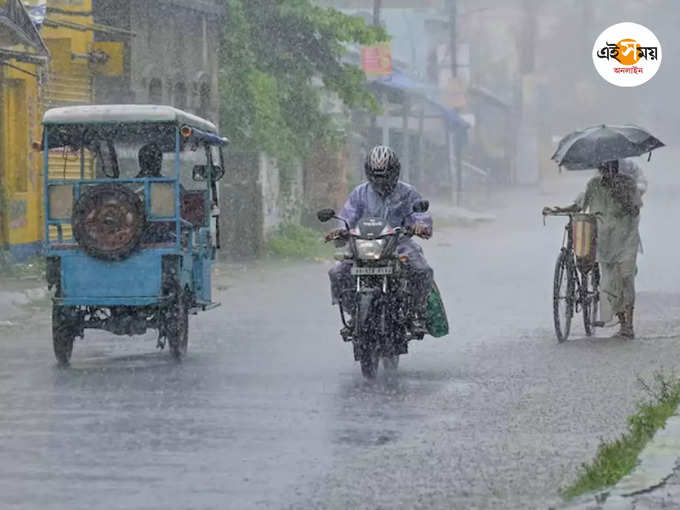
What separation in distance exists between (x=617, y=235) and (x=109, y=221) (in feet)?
15.9

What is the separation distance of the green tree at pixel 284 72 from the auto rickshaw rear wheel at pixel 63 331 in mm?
15581

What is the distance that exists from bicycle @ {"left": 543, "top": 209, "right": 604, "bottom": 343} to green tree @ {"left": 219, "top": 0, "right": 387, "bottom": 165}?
13.9 metres

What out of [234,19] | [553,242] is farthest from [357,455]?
[553,242]

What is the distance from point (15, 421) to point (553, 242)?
2421 cm

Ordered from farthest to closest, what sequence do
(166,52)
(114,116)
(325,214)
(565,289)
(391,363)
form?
(166,52) < (565,289) < (114,116) < (391,363) < (325,214)

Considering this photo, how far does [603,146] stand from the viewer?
45.9ft

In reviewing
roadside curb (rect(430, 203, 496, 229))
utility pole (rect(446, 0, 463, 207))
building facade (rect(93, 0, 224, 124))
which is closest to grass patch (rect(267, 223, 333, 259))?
building facade (rect(93, 0, 224, 124))

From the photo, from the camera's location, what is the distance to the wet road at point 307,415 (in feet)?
23.4

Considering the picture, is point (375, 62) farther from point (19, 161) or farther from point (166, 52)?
point (19, 161)

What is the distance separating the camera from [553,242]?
32500mm

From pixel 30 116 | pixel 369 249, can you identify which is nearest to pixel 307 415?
pixel 369 249

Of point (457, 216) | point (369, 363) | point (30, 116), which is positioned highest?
point (30, 116)

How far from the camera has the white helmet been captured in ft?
37.3

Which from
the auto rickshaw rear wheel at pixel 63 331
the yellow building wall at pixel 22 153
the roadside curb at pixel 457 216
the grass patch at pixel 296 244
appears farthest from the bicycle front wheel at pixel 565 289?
the roadside curb at pixel 457 216
